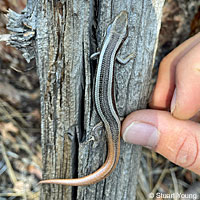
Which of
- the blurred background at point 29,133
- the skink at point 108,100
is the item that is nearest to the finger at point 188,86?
the skink at point 108,100

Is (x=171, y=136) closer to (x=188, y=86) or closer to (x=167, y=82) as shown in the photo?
(x=188, y=86)

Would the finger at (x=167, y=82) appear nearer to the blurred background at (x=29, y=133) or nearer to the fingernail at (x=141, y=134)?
the fingernail at (x=141, y=134)

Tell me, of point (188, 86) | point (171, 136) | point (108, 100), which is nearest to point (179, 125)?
point (171, 136)

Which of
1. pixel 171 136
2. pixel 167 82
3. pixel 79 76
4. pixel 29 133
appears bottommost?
pixel 29 133

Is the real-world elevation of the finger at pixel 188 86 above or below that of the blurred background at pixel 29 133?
above

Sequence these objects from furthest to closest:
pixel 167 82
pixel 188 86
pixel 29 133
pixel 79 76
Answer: pixel 29 133
pixel 167 82
pixel 188 86
pixel 79 76

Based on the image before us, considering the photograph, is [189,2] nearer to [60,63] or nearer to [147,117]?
[147,117]

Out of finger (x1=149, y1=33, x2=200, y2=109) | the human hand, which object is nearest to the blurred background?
finger (x1=149, y1=33, x2=200, y2=109)
